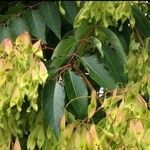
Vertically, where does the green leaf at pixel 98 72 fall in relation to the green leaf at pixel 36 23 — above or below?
below

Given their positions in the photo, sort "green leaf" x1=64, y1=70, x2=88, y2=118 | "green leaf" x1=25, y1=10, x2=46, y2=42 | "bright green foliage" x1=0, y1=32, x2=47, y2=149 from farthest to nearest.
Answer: "green leaf" x1=25, y1=10, x2=46, y2=42 → "green leaf" x1=64, y1=70, x2=88, y2=118 → "bright green foliage" x1=0, y1=32, x2=47, y2=149

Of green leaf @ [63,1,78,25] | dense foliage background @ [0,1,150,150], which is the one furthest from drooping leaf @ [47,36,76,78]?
green leaf @ [63,1,78,25]

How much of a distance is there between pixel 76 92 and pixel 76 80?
0.03 meters

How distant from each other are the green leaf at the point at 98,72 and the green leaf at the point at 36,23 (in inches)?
5.2

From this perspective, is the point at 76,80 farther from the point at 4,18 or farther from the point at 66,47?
the point at 4,18

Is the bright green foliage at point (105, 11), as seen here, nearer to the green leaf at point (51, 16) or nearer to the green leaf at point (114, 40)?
the green leaf at point (114, 40)

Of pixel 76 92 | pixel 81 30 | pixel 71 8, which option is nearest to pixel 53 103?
pixel 76 92

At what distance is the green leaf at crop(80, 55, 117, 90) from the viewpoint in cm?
91

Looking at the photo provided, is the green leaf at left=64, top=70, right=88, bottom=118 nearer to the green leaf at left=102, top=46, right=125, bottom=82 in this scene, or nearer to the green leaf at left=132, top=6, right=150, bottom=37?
the green leaf at left=102, top=46, right=125, bottom=82

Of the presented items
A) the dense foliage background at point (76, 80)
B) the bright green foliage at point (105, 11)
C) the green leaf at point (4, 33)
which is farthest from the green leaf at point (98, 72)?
the green leaf at point (4, 33)

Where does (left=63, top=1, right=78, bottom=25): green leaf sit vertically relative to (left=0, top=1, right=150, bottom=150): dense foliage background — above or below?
above

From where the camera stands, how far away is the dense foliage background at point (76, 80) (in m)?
0.78

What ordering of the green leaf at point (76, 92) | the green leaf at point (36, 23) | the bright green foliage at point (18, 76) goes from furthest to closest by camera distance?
the green leaf at point (36, 23)
the green leaf at point (76, 92)
the bright green foliage at point (18, 76)

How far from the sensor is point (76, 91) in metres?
0.89
